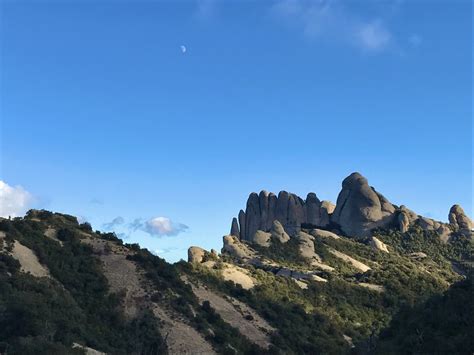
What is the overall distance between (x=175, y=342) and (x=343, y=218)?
11404 centimetres

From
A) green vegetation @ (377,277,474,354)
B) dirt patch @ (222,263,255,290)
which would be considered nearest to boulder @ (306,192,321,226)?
dirt patch @ (222,263,255,290)

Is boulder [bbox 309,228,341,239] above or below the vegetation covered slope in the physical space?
above

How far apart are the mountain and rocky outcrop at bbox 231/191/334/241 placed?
2518 centimetres

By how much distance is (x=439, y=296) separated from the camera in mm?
50406

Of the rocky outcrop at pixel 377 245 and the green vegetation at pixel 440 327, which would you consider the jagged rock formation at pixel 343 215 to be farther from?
the green vegetation at pixel 440 327

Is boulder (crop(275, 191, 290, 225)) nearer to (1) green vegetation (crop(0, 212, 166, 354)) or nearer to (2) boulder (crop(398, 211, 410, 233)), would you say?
(2) boulder (crop(398, 211, 410, 233))

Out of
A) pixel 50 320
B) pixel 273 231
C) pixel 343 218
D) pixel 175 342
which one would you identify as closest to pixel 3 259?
pixel 50 320

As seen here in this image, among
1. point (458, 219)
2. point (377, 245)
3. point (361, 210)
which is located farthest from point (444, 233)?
point (377, 245)

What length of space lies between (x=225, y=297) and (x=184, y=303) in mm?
12748

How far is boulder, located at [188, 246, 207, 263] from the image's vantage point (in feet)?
360

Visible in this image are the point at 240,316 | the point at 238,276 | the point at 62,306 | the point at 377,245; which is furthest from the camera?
the point at 377,245

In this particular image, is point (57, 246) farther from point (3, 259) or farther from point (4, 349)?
point (4, 349)

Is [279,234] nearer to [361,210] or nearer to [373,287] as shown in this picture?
[361,210]

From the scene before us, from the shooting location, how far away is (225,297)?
8438 centimetres
